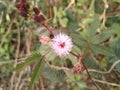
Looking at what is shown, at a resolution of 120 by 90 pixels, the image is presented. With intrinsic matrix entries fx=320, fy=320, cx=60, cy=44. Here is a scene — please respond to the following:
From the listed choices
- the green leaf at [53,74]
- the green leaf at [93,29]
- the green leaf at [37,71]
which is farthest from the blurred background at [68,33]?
the green leaf at [37,71]

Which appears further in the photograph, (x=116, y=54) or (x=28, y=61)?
(x=116, y=54)

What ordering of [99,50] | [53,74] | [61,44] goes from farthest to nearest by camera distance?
[53,74]
[99,50]
[61,44]

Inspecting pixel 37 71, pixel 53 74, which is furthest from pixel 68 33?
pixel 37 71

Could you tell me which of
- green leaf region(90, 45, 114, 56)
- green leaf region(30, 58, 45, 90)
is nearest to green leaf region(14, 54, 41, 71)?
green leaf region(30, 58, 45, 90)

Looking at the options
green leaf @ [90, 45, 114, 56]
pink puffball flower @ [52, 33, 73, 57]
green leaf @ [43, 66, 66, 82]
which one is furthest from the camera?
green leaf @ [43, 66, 66, 82]

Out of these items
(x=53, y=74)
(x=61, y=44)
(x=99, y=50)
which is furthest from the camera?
(x=53, y=74)

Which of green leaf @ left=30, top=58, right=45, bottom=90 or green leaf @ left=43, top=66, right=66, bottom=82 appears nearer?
green leaf @ left=30, top=58, right=45, bottom=90

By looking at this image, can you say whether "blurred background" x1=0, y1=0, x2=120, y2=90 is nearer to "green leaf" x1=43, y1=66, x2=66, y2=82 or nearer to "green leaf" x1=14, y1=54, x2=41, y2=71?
"green leaf" x1=43, y1=66, x2=66, y2=82

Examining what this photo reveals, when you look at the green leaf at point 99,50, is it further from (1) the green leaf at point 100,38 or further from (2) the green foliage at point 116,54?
(2) the green foliage at point 116,54

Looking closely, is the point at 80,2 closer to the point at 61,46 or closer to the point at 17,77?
the point at 17,77

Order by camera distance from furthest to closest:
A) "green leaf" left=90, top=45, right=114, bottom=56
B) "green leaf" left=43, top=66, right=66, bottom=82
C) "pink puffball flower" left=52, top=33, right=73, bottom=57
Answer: "green leaf" left=43, top=66, right=66, bottom=82, "green leaf" left=90, top=45, right=114, bottom=56, "pink puffball flower" left=52, top=33, right=73, bottom=57

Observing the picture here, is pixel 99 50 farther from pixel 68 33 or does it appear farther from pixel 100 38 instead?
pixel 68 33
